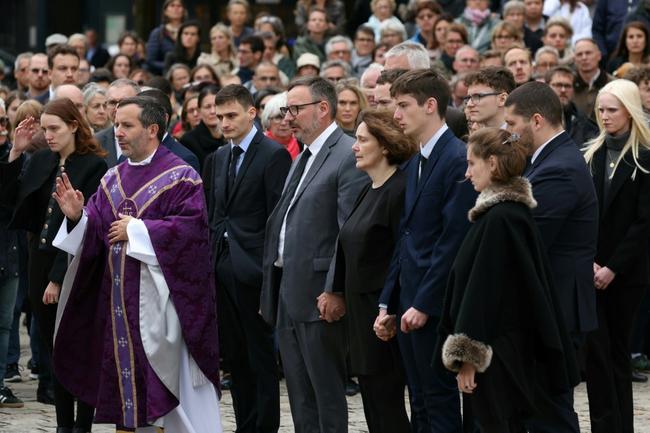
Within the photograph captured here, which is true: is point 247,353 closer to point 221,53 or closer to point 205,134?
point 205,134

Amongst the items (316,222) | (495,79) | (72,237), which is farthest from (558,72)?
(72,237)

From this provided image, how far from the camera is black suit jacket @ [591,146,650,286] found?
880 cm

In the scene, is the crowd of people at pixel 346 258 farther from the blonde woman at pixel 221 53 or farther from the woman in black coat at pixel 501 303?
the blonde woman at pixel 221 53

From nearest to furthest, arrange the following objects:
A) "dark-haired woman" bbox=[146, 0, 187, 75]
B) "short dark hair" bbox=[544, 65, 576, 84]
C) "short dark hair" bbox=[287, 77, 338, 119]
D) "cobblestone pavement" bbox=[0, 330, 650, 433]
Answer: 1. "short dark hair" bbox=[287, 77, 338, 119]
2. "cobblestone pavement" bbox=[0, 330, 650, 433]
3. "short dark hair" bbox=[544, 65, 576, 84]
4. "dark-haired woman" bbox=[146, 0, 187, 75]

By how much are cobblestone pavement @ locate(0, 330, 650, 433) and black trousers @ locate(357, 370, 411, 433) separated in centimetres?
164

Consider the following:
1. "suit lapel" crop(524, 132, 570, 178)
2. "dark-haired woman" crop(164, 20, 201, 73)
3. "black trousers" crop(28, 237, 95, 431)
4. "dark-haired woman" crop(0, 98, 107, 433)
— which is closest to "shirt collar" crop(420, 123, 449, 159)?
"suit lapel" crop(524, 132, 570, 178)

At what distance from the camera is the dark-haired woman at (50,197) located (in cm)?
901

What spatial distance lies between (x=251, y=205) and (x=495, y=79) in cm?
182

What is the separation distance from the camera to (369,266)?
25.0 ft

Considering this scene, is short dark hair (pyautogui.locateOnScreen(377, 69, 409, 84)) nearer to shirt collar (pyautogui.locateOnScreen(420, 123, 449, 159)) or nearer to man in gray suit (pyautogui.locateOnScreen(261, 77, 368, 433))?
man in gray suit (pyautogui.locateOnScreen(261, 77, 368, 433))

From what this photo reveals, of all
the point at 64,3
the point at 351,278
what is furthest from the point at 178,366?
the point at 64,3

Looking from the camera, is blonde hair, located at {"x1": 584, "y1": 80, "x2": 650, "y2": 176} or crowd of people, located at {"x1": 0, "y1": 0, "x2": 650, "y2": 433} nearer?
crowd of people, located at {"x1": 0, "y1": 0, "x2": 650, "y2": 433}

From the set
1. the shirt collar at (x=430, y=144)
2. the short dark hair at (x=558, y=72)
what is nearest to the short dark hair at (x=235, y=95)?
the shirt collar at (x=430, y=144)

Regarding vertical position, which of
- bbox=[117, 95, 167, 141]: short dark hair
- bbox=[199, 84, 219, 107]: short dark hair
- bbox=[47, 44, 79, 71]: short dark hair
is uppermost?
bbox=[47, 44, 79, 71]: short dark hair
